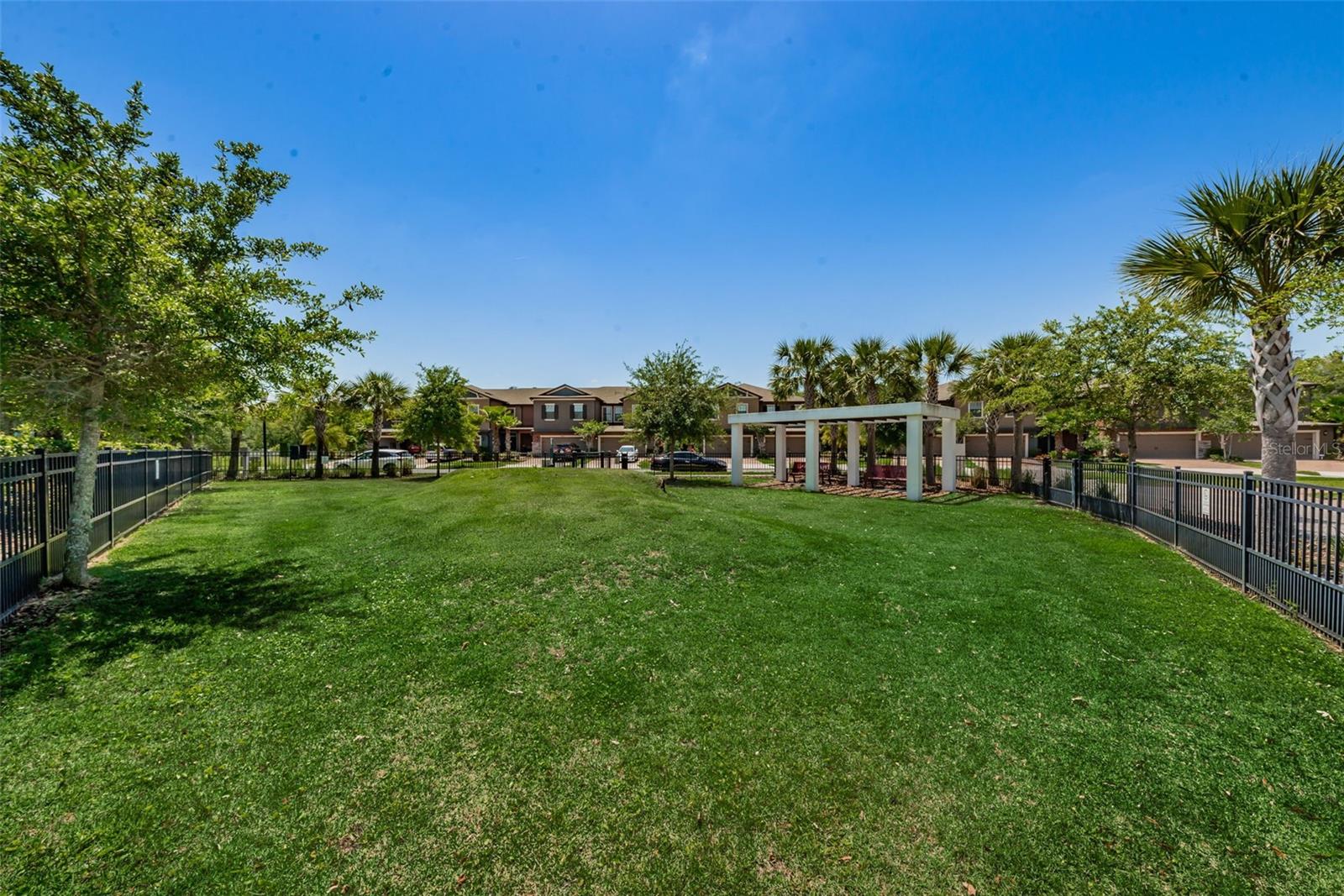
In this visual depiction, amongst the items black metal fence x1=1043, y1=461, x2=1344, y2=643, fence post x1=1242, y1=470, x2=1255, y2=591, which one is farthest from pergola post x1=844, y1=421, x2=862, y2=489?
fence post x1=1242, y1=470, x2=1255, y2=591

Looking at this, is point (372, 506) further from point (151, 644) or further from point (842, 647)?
point (842, 647)

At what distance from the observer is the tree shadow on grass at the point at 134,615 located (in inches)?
203

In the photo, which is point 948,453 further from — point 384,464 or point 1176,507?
point 384,464

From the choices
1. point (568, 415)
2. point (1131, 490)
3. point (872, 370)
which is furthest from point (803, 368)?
point (568, 415)

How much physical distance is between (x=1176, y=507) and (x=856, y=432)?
13.6 meters

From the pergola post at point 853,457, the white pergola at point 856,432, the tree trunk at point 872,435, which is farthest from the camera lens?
the tree trunk at point 872,435

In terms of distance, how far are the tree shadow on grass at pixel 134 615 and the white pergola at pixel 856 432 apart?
17.9 m

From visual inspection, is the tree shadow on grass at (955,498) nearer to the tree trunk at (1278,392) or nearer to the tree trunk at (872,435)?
the tree trunk at (872,435)

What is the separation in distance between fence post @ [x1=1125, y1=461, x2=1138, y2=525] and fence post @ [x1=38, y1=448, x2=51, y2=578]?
65.5 ft

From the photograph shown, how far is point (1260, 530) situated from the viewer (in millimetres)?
7570

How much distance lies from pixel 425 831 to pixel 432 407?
29.0m

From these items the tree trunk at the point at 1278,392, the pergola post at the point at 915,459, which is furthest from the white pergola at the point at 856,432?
the tree trunk at the point at 1278,392

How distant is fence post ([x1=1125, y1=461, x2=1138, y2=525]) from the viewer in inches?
497

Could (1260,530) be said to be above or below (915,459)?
below
